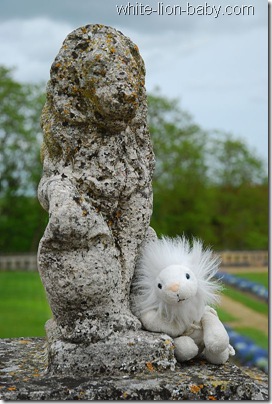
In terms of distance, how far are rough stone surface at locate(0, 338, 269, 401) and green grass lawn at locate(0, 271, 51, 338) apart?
6.93 metres

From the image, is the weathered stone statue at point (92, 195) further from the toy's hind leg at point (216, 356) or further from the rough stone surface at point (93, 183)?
the toy's hind leg at point (216, 356)

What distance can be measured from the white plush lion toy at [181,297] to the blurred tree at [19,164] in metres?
A: 19.8

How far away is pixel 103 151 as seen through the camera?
3.87 metres

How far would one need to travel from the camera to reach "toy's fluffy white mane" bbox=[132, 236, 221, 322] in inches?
157

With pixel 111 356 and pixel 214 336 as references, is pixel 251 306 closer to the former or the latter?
pixel 214 336

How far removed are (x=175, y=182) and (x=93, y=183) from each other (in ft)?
72.6

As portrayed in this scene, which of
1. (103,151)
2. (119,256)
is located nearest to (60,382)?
(119,256)

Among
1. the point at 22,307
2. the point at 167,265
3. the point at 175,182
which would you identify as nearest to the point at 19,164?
the point at 175,182

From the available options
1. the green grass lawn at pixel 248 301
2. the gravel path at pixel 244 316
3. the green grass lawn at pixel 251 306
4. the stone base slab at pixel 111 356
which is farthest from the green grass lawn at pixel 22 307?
the stone base slab at pixel 111 356

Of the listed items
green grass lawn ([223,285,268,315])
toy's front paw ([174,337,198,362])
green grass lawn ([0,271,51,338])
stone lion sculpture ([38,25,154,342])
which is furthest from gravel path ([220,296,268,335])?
stone lion sculpture ([38,25,154,342])

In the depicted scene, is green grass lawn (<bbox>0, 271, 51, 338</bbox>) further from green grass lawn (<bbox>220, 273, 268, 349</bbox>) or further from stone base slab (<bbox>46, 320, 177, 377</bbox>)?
stone base slab (<bbox>46, 320, 177, 377</bbox>)

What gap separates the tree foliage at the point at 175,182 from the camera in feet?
79.3

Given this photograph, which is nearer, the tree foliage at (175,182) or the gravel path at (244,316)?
the gravel path at (244,316)

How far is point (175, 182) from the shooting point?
25.9 metres
